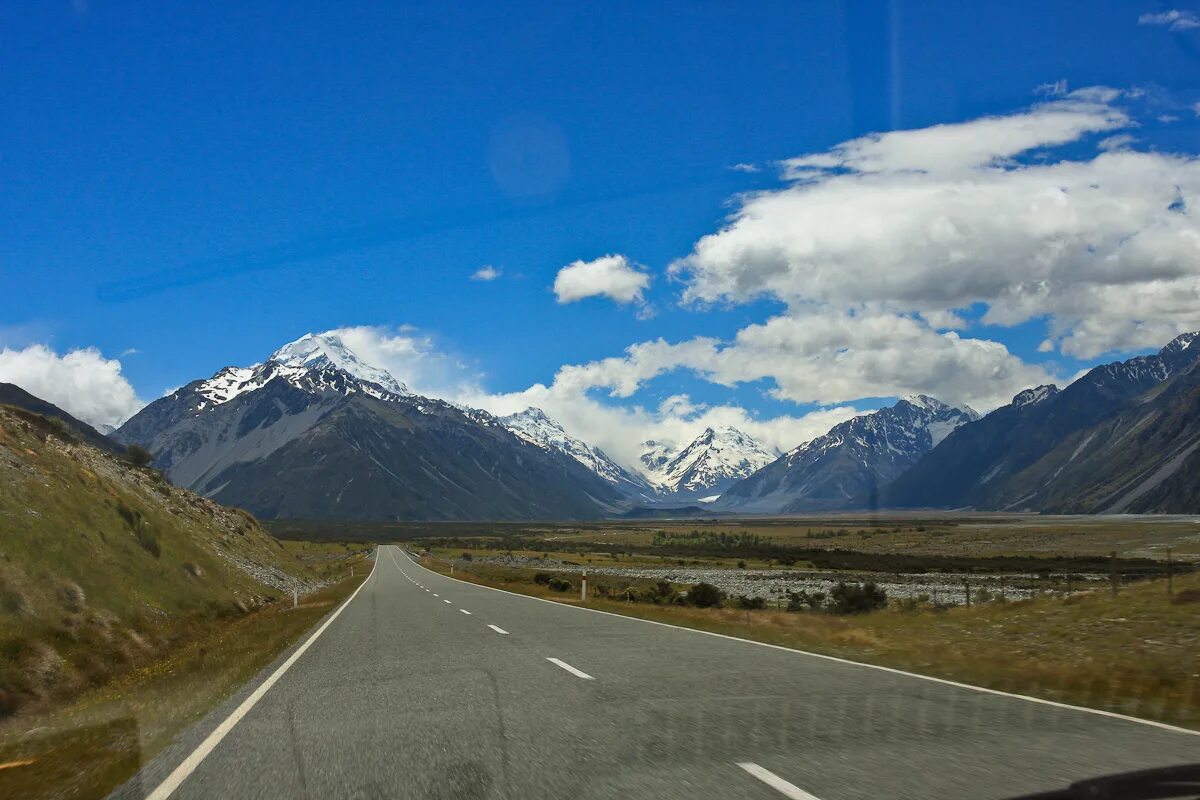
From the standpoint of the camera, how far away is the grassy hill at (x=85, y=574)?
19.9 metres

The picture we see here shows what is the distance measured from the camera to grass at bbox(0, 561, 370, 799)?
305 inches

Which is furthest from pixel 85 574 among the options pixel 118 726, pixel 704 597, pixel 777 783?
pixel 704 597

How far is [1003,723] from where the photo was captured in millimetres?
9047

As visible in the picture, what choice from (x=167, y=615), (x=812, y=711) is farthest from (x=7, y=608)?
(x=812, y=711)

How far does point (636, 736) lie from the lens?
840cm

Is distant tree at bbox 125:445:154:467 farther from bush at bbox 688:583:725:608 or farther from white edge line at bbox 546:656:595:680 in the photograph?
white edge line at bbox 546:656:595:680

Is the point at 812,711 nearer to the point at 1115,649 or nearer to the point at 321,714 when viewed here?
the point at 321,714

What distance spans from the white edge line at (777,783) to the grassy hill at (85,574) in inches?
603

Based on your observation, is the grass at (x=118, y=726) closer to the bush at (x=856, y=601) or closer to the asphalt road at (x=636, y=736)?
the asphalt road at (x=636, y=736)

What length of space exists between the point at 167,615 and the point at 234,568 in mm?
19281

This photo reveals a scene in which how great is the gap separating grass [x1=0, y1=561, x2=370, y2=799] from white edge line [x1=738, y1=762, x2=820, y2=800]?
5.15 meters

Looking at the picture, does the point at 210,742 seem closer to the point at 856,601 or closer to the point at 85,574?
the point at 85,574

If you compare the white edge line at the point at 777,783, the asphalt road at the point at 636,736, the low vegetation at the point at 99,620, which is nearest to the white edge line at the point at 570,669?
the asphalt road at the point at 636,736

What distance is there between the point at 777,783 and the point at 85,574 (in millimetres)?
26016
